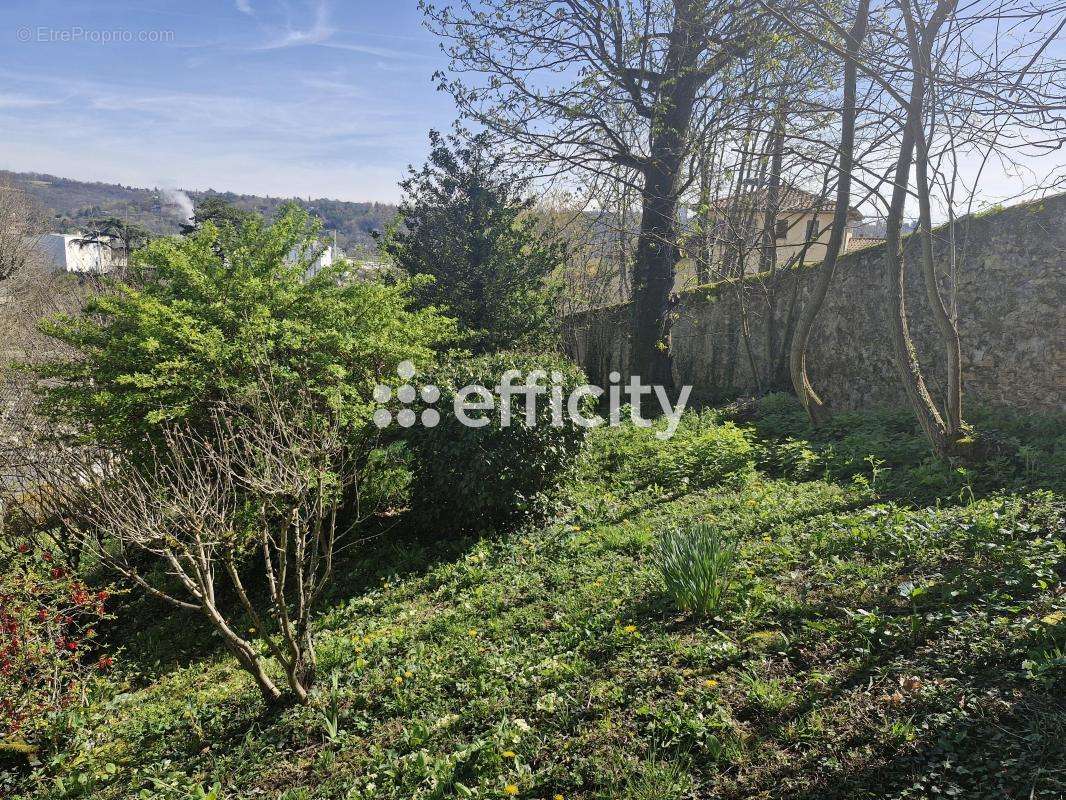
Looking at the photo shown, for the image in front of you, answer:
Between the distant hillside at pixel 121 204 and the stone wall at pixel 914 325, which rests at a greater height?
the distant hillside at pixel 121 204

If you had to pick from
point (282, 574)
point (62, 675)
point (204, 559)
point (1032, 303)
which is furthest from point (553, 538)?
point (1032, 303)

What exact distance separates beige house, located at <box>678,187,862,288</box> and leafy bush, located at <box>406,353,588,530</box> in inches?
145

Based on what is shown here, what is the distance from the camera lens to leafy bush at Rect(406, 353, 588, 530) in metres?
5.89

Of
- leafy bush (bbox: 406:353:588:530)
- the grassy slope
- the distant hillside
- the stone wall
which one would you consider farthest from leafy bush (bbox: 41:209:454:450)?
the distant hillside

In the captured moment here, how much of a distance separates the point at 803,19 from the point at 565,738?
25.1 ft

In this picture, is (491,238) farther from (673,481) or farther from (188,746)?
(188,746)

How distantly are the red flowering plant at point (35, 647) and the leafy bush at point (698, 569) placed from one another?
4030 mm

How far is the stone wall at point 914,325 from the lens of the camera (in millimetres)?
6578

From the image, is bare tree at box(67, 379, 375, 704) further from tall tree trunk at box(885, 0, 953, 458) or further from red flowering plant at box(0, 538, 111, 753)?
tall tree trunk at box(885, 0, 953, 458)

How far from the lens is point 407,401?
6.28 meters

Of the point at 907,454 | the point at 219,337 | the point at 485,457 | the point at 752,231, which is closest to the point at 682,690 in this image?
the point at 485,457

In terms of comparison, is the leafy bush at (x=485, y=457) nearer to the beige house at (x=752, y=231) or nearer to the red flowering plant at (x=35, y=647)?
the red flowering plant at (x=35, y=647)

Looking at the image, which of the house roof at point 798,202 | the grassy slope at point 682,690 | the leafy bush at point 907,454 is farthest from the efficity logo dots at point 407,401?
the house roof at point 798,202

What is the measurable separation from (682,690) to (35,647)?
4228mm
